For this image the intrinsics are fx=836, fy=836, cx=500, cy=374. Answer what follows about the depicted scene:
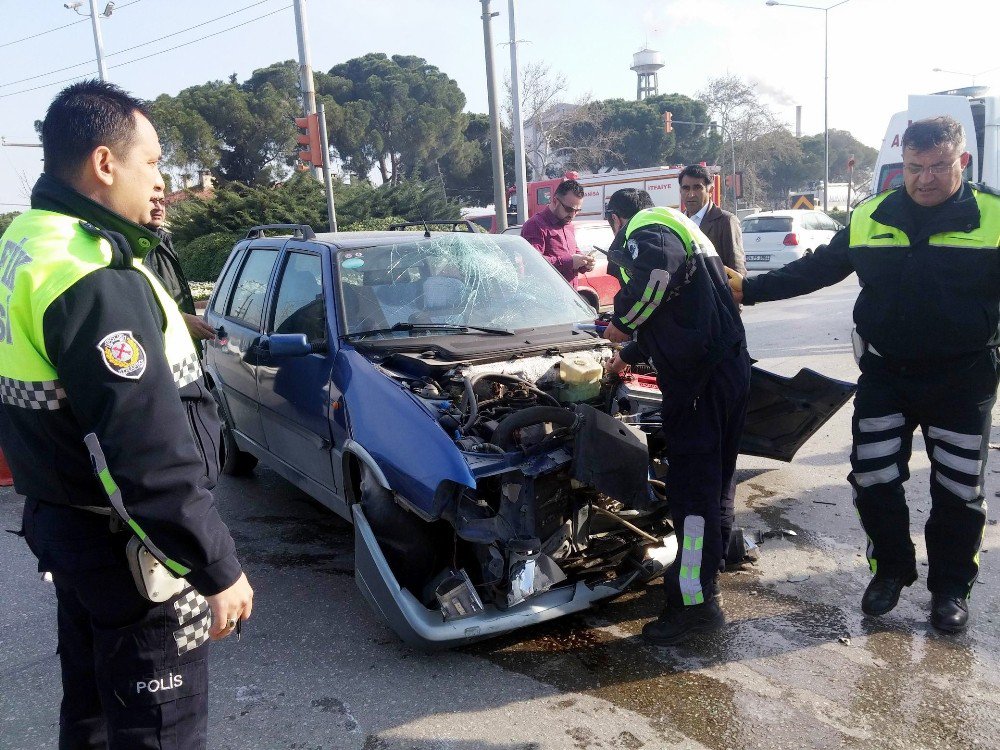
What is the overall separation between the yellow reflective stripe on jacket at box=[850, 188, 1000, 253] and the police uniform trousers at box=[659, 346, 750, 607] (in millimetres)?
804

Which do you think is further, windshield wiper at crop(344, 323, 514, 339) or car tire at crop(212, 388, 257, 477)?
car tire at crop(212, 388, 257, 477)

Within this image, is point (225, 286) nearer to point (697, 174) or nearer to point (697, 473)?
point (697, 174)

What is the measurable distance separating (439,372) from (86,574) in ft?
6.70

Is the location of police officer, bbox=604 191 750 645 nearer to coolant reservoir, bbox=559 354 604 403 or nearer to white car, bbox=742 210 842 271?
coolant reservoir, bbox=559 354 604 403

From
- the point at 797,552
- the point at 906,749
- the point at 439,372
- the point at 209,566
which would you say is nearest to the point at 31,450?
the point at 209,566

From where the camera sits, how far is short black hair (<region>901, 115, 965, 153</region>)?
131 inches

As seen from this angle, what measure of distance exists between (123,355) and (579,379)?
2.42m

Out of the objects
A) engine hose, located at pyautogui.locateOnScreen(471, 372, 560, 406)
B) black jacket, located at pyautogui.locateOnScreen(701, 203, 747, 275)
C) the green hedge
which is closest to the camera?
engine hose, located at pyautogui.locateOnScreen(471, 372, 560, 406)

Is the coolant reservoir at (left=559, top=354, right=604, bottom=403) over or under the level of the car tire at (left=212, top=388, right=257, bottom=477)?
over

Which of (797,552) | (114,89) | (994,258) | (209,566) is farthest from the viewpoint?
(797,552)

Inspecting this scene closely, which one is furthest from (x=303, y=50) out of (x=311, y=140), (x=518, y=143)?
(x=518, y=143)

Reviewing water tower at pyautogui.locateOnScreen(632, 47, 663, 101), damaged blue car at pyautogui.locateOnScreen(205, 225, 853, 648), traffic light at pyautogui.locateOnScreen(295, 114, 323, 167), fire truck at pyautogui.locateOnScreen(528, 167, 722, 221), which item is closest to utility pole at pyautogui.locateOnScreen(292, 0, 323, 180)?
traffic light at pyautogui.locateOnScreen(295, 114, 323, 167)

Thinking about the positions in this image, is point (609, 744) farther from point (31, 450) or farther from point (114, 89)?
point (114, 89)

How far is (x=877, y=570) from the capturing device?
3.62 m
